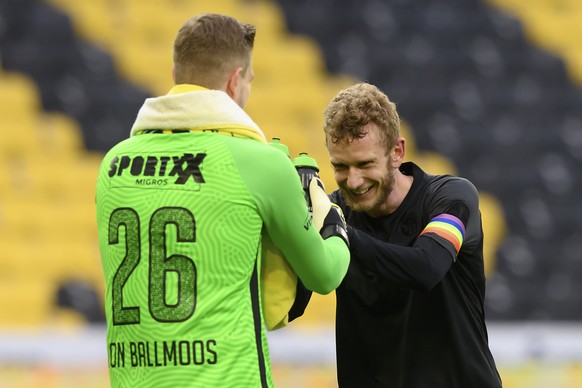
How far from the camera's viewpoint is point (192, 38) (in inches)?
109

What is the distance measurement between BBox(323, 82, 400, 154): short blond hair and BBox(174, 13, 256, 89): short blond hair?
0.57m

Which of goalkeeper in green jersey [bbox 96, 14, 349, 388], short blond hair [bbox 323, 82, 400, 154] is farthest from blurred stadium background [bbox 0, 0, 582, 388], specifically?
goalkeeper in green jersey [bbox 96, 14, 349, 388]

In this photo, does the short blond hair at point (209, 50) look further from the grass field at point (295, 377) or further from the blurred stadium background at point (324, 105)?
the blurred stadium background at point (324, 105)

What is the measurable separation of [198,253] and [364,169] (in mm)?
799

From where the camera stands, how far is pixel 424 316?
11.0ft

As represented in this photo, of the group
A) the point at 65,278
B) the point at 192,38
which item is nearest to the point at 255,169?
the point at 192,38

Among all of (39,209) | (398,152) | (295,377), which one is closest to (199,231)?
(398,152)

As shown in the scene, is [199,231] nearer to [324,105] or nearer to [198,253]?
[198,253]

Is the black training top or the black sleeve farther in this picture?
the black training top

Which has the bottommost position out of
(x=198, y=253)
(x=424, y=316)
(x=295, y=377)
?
(x=295, y=377)

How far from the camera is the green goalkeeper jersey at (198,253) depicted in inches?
105

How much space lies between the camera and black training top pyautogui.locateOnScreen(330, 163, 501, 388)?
3338mm

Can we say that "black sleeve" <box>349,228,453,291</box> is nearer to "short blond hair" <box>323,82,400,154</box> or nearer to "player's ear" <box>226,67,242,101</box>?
"short blond hair" <box>323,82,400,154</box>

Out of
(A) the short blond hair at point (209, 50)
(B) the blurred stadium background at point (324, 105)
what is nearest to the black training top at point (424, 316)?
(A) the short blond hair at point (209, 50)
